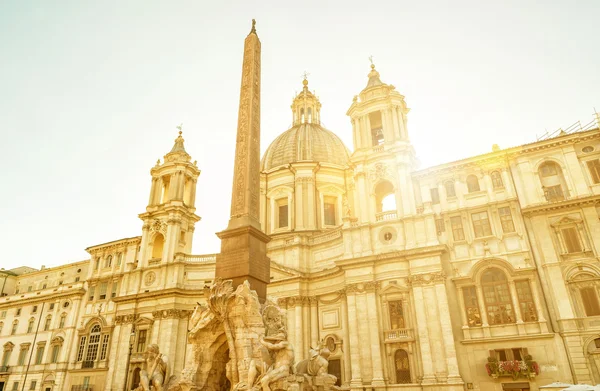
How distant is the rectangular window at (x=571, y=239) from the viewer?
25.1 meters

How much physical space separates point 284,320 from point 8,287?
1954 inches

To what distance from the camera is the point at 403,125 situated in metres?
34.3

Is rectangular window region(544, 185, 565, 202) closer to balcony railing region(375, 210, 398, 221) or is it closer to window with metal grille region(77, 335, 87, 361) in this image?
balcony railing region(375, 210, 398, 221)

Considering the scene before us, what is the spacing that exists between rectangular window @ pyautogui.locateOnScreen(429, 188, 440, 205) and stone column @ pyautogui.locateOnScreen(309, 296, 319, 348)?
1163 centimetres

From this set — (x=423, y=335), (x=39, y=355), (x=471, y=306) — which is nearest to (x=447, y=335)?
(x=423, y=335)

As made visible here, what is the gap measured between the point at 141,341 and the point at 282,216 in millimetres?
16933

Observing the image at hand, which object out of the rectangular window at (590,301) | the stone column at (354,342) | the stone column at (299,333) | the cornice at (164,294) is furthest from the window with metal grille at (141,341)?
the rectangular window at (590,301)

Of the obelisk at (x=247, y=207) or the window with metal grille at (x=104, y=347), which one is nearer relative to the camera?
the obelisk at (x=247, y=207)

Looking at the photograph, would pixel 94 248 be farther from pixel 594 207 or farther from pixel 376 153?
Answer: pixel 594 207

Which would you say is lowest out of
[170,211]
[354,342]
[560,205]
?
[354,342]

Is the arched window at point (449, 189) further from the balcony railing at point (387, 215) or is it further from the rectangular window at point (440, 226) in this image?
the balcony railing at point (387, 215)

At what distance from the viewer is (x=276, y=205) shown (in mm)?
42375

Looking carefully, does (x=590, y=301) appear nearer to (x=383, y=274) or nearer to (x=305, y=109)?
(x=383, y=274)

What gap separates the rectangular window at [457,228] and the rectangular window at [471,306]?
3.42 meters
